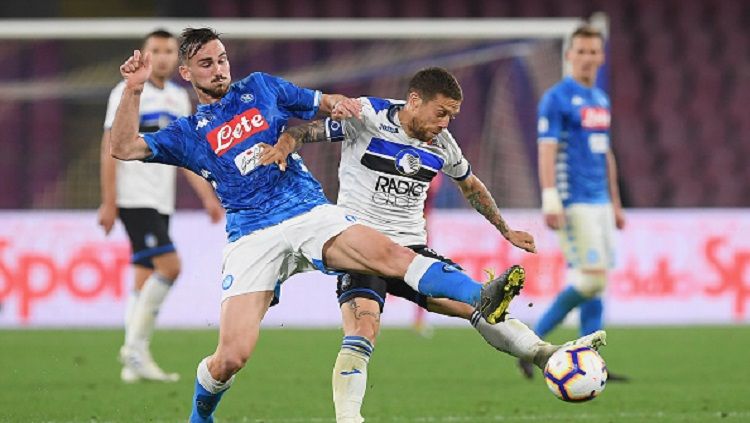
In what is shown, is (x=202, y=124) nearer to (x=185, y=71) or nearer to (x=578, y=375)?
(x=185, y=71)

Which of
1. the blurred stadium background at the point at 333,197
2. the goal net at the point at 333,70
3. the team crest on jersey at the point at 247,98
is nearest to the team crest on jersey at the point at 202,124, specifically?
the team crest on jersey at the point at 247,98

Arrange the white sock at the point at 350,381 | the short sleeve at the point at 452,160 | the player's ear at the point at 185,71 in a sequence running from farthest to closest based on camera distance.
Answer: the short sleeve at the point at 452,160, the player's ear at the point at 185,71, the white sock at the point at 350,381

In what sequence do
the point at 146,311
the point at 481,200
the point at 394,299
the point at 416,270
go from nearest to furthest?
the point at 416,270
the point at 481,200
the point at 146,311
the point at 394,299

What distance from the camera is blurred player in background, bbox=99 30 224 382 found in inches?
339

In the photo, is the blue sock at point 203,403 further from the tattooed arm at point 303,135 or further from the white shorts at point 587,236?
the white shorts at point 587,236

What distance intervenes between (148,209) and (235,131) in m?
3.38

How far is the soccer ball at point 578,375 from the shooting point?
5.20m

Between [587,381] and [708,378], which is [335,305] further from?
[587,381]

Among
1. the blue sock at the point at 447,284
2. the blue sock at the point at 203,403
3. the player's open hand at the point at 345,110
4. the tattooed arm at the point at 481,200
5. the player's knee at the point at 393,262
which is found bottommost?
the blue sock at the point at 203,403

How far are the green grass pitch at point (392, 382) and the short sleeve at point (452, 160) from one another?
1.25 m

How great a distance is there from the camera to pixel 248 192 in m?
5.80

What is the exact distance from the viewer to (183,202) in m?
14.4

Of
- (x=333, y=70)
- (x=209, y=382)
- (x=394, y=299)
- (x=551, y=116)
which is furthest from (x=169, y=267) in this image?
(x=333, y=70)

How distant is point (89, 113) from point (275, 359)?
4905 millimetres
